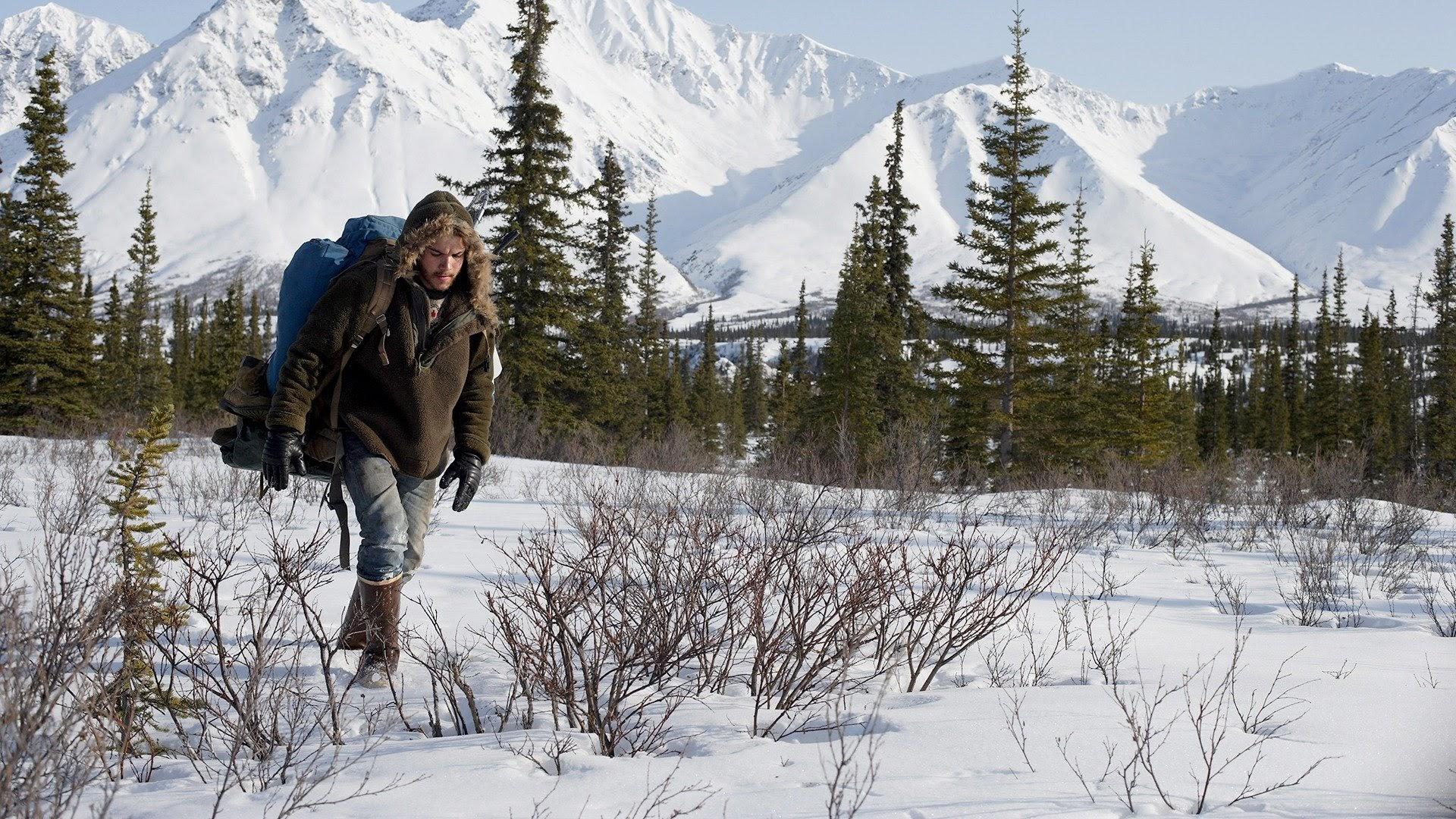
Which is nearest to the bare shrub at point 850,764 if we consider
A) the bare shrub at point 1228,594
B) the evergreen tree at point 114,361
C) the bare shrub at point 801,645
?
the bare shrub at point 801,645

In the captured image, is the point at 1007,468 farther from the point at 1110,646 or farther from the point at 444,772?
the point at 444,772

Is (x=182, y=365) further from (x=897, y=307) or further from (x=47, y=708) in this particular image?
(x=47, y=708)

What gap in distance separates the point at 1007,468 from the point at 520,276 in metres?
11.6

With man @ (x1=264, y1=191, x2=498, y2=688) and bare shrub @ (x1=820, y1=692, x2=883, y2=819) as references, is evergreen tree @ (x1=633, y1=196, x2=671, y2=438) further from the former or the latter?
bare shrub @ (x1=820, y1=692, x2=883, y2=819)

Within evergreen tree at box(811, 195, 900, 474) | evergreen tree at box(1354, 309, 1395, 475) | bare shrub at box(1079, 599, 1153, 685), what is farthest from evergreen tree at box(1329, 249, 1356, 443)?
bare shrub at box(1079, 599, 1153, 685)

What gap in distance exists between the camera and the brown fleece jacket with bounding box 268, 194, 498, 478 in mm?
3088

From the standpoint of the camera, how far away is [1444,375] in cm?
3344

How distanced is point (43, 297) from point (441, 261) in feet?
80.0

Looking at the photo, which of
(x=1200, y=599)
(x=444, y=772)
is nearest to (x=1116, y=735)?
(x=444, y=772)

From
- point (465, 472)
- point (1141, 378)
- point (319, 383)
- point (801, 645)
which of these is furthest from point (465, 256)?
point (1141, 378)

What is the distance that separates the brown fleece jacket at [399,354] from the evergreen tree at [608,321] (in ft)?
61.3

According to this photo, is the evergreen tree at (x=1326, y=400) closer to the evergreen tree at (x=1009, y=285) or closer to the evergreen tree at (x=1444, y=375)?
the evergreen tree at (x=1444, y=375)

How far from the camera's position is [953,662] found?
12.9 ft

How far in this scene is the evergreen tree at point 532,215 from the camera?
20.3 metres
